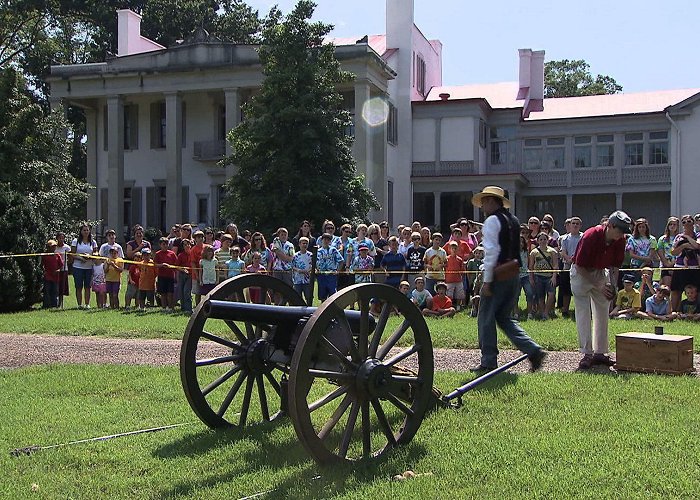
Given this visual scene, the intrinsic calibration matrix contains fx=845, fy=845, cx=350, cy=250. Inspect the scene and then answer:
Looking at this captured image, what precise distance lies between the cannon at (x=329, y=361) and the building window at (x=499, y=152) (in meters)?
37.4

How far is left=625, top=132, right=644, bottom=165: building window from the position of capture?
4084 centimetres

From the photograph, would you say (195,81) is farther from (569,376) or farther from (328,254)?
(569,376)

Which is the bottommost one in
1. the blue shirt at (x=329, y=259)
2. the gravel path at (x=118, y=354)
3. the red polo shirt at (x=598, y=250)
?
the gravel path at (x=118, y=354)

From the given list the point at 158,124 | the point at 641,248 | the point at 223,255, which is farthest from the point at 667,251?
the point at 158,124

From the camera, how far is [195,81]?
38375mm

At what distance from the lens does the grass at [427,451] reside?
5.22 meters

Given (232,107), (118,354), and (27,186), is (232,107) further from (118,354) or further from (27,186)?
(118,354)

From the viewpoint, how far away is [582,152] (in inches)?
1649

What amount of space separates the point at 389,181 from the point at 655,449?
34.4 metres

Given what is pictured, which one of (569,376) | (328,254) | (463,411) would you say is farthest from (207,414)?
(328,254)

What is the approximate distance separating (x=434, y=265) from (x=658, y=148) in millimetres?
27849

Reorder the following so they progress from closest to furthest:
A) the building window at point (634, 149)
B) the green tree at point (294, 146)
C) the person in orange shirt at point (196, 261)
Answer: the person in orange shirt at point (196, 261) → the green tree at point (294, 146) → the building window at point (634, 149)

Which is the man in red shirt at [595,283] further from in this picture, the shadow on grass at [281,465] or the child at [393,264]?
the child at [393,264]

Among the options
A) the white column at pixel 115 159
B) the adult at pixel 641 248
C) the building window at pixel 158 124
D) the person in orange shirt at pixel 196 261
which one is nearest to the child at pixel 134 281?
the person in orange shirt at pixel 196 261
